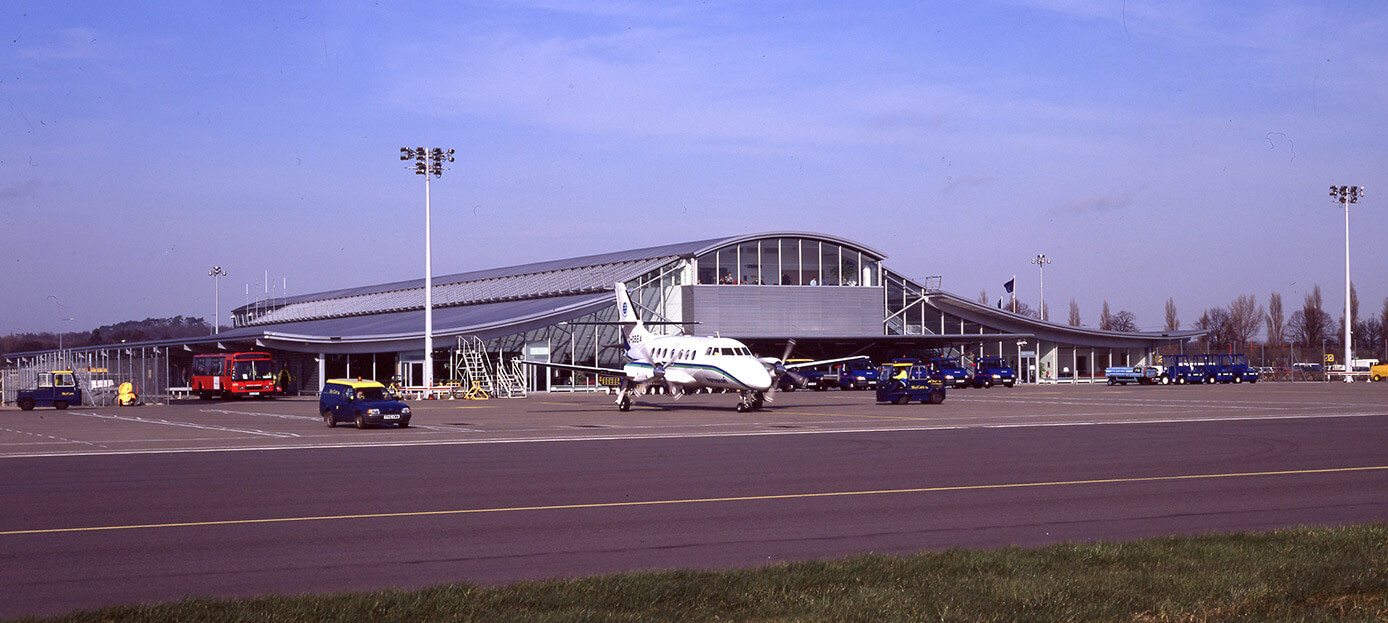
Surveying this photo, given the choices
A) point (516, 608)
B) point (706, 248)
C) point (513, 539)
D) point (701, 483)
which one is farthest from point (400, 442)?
point (706, 248)

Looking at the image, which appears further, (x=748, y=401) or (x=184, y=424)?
(x=748, y=401)

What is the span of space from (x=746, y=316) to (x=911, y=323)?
13.3 meters

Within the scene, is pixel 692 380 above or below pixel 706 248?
below

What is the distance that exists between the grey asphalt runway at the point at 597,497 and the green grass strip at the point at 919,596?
3.68 feet

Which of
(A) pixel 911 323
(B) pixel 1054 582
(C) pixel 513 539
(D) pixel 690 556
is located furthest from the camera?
(A) pixel 911 323

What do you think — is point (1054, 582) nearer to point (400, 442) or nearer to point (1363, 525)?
point (1363, 525)

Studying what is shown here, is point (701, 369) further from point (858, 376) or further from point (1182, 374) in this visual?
point (1182, 374)

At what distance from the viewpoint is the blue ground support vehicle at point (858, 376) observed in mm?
71125

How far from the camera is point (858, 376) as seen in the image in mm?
71250

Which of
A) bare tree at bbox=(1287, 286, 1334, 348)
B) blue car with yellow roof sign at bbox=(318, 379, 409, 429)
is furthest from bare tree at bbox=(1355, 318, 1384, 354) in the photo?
blue car with yellow roof sign at bbox=(318, 379, 409, 429)

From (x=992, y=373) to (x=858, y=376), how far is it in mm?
11083

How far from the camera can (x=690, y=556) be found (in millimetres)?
11047

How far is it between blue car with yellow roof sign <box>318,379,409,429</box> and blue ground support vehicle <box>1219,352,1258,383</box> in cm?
6167

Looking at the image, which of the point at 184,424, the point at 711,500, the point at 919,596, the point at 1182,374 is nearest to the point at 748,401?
the point at 184,424
